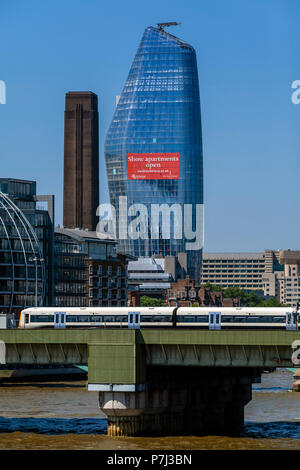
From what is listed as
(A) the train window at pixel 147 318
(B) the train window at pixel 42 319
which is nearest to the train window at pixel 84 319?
(B) the train window at pixel 42 319

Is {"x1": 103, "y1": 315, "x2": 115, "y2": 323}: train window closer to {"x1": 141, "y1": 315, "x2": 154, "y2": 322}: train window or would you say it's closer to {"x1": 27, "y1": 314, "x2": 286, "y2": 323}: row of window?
{"x1": 27, "y1": 314, "x2": 286, "y2": 323}: row of window

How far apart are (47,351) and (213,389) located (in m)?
19.6

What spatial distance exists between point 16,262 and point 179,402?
106m

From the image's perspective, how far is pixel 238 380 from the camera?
4178 inches

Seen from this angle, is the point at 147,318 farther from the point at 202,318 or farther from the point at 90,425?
the point at 90,425

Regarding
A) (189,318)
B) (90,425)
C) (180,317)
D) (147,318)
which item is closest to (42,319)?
(147,318)

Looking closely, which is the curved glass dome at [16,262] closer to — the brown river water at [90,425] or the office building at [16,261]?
the office building at [16,261]

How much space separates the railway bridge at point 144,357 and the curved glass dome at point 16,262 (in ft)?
330

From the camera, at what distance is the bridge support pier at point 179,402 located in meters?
86.2

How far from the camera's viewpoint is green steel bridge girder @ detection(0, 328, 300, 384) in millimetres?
85375

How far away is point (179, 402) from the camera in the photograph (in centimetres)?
9412

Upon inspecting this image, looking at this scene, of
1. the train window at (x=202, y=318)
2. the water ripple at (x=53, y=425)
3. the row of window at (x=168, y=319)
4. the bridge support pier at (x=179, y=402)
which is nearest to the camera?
the bridge support pier at (x=179, y=402)

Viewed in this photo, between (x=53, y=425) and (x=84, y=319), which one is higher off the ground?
(x=84, y=319)
